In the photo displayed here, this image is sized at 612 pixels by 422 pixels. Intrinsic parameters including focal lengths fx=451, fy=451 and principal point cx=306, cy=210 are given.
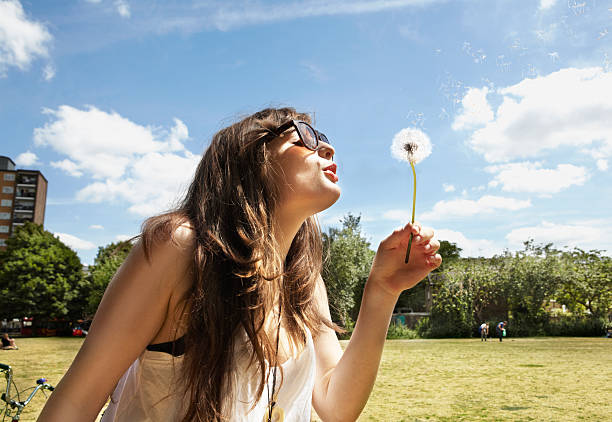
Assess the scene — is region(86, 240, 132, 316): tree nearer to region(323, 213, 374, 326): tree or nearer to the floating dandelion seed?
region(323, 213, 374, 326): tree

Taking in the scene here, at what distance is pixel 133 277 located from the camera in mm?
1259

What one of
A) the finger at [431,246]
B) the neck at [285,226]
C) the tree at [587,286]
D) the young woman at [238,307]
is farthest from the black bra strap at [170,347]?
the tree at [587,286]

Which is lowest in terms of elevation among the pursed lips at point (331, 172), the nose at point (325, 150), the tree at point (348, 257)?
the pursed lips at point (331, 172)

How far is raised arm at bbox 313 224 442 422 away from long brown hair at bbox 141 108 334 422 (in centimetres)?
22

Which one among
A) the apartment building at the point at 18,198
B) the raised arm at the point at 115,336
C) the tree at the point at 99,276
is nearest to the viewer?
the raised arm at the point at 115,336

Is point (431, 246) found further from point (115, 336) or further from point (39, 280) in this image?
point (39, 280)

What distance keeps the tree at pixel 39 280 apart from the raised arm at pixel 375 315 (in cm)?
4317

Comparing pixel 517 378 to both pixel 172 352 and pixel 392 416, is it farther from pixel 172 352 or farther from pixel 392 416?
pixel 172 352

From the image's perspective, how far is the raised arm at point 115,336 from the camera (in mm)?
1222

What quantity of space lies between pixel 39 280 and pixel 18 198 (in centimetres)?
4360

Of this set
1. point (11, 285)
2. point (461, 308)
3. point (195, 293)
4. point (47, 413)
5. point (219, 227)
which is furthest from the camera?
point (11, 285)

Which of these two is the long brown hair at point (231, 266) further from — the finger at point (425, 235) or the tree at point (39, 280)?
the tree at point (39, 280)

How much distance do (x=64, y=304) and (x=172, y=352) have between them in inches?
1722

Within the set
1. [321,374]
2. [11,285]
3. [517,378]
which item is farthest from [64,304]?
[321,374]
